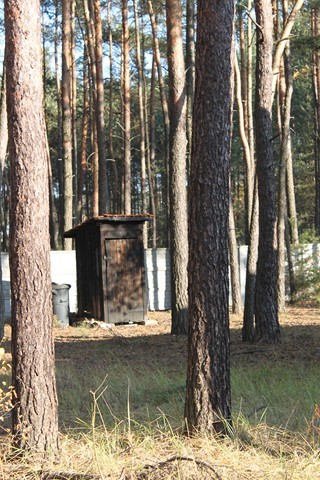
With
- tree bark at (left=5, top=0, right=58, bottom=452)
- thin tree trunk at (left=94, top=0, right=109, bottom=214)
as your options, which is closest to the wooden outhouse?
thin tree trunk at (left=94, top=0, right=109, bottom=214)

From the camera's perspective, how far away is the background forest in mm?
24438

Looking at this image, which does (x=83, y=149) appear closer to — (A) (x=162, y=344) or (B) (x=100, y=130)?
(B) (x=100, y=130)

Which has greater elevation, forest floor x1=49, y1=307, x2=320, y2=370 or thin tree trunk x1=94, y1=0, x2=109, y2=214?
thin tree trunk x1=94, y1=0, x2=109, y2=214

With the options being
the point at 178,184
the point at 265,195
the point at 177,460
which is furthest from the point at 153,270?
the point at 177,460

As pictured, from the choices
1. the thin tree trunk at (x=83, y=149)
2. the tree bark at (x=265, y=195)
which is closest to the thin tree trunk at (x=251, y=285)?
the tree bark at (x=265, y=195)

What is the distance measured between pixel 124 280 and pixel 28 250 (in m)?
13.3

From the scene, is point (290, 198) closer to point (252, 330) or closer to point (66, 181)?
point (66, 181)

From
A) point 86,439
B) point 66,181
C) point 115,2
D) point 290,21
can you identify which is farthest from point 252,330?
point 115,2

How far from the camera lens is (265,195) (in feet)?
42.9

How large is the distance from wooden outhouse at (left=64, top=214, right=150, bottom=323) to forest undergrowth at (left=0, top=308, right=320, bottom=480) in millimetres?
5002

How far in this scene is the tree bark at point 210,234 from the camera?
21.8ft

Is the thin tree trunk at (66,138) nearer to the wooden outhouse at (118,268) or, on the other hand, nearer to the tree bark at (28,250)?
the wooden outhouse at (118,268)

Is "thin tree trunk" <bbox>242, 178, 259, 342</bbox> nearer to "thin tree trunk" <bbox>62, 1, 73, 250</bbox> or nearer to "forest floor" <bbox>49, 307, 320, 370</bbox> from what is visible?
"forest floor" <bbox>49, 307, 320, 370</bbox>

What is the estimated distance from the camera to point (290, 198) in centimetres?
2659
